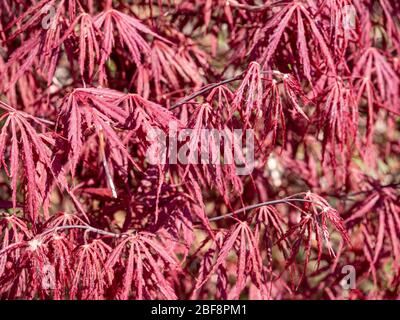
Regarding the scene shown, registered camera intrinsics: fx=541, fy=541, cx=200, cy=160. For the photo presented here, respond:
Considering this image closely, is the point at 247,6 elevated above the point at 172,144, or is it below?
above

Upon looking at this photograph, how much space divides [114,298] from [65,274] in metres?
0.12

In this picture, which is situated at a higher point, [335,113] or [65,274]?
[335,113]

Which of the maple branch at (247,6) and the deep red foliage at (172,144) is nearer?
the deep red foliage at (172,144)

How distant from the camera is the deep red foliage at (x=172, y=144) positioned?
111cm

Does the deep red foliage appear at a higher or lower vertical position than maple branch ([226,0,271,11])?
lower

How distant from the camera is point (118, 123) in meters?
1.11

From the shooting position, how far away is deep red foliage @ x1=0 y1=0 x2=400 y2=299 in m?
1.11

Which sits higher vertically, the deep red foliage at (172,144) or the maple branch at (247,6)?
the maple branch at (247,6)

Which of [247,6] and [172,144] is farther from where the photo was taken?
[247,6]

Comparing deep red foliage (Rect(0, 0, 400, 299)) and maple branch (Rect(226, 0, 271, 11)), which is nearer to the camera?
deep red foliage (Rect(0, 0, 400, 299))

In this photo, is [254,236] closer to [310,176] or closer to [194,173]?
A: [194,173]

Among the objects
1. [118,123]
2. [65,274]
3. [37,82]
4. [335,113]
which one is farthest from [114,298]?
[37,82]

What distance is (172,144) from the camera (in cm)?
116
